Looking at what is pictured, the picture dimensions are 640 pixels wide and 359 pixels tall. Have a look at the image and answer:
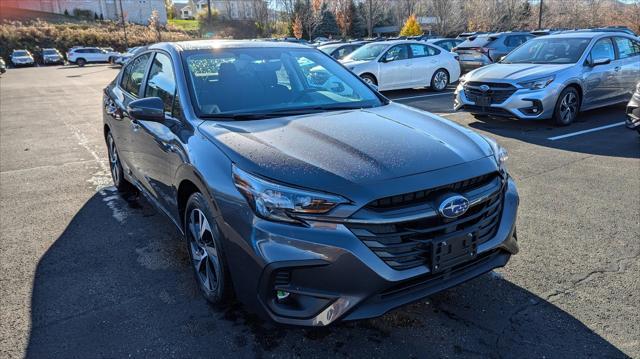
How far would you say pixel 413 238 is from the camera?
2393mm

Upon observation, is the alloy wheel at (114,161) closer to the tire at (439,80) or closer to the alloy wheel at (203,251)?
the alloy wheel at (203,251)

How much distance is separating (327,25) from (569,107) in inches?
1938

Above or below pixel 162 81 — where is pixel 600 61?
below

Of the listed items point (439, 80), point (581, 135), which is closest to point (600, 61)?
point (581, 135)

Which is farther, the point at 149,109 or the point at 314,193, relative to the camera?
the point at 149,109

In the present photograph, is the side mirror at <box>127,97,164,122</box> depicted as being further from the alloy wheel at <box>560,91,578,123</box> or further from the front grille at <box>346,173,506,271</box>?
the alloy wheel at <box>560,91,578,123</box>

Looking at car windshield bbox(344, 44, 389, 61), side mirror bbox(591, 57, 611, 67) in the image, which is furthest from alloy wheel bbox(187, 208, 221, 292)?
car windshield bbox(344, 44, 389, 61)

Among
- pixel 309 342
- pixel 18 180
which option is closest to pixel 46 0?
pixel 18 180

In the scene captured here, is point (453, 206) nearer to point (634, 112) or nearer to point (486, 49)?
point (634, 112)

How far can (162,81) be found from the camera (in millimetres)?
3812

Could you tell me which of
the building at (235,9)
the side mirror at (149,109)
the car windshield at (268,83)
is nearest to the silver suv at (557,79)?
the car windshield at (268,83)

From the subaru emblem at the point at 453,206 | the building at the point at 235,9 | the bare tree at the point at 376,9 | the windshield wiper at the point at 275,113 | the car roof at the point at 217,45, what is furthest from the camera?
the building at the point at 235,9

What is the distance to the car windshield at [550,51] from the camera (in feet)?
29.1

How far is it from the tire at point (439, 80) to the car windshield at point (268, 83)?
1064 cm
